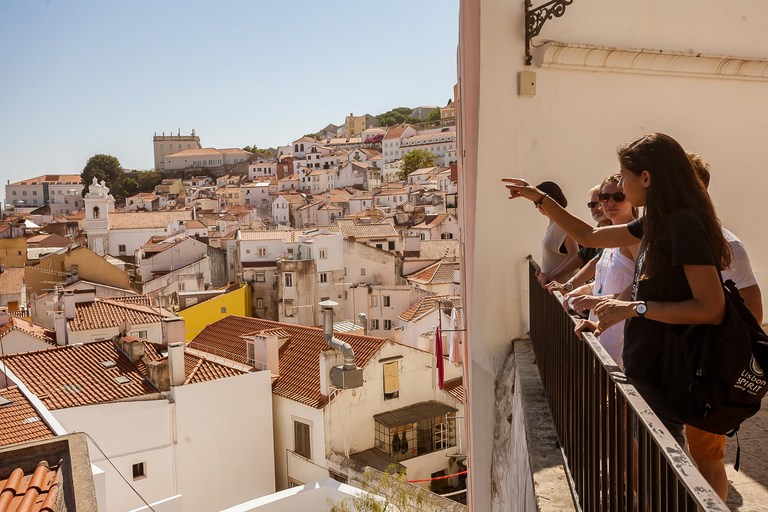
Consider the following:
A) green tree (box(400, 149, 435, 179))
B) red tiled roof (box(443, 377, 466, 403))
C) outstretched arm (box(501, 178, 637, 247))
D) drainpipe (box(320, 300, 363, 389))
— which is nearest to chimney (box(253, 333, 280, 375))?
drainpipe (box(320, 300, 363, 389))

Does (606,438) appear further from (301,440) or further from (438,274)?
(438,274)

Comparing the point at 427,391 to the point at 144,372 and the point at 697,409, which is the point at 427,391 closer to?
the point at 144,372

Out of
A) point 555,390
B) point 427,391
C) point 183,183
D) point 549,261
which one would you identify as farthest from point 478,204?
point 183,183

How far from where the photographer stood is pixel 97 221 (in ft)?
163

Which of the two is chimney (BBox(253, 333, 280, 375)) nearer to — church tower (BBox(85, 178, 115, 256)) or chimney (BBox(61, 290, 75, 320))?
chimney (BBox(61, 290, 75, 320))

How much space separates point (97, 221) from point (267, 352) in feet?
121

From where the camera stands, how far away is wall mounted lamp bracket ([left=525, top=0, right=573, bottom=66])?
401 cm

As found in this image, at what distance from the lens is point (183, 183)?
10350cm

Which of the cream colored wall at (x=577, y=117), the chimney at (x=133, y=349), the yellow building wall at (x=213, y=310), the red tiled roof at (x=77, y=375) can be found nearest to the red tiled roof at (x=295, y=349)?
the chimney at (x=133, y=349)

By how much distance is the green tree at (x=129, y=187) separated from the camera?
103 metres

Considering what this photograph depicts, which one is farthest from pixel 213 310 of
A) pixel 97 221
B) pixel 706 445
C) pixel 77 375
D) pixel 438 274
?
pixel 706 445

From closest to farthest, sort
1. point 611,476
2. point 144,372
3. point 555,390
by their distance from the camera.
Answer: point 611,476 → point 555,390 → point 144,372

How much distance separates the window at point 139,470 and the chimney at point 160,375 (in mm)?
1734

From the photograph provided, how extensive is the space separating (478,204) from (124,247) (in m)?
51.1
